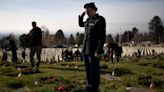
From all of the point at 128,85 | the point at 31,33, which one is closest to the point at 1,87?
the point at 128,85

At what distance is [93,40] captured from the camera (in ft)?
30.4

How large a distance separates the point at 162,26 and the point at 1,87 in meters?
164

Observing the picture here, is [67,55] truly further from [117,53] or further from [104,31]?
[104,31]

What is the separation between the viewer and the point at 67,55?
5047cm

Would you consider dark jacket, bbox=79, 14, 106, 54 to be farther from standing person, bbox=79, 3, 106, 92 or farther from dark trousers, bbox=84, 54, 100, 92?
dark trousers, bbox=84, 54, 100, 92

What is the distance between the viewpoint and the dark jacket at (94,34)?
29.8 feet

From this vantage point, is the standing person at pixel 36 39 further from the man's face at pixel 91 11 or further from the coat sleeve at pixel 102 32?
the coat sleeve at pixel 102 32

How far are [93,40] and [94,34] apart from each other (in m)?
0.14

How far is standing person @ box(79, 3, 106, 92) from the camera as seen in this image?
29.9 ft

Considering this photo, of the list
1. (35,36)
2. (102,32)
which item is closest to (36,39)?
(35,36)

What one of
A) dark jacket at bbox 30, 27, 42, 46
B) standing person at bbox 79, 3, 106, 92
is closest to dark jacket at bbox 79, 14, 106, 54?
standing person at bbox 79, 3, 106, 92

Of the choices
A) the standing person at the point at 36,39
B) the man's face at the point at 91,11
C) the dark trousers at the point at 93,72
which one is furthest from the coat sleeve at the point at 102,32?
the standing person at the point at 36,39

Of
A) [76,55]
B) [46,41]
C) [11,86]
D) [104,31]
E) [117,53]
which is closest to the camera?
[104,31]

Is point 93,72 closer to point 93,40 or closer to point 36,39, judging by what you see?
point 93,40
